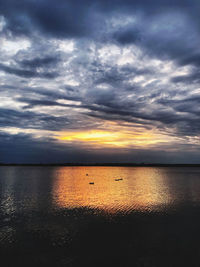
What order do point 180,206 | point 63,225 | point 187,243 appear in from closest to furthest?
1. point 187,243
2. point 63,225
3. point 180,206

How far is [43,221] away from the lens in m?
41.2

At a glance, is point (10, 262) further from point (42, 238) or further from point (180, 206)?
point (180, 206)

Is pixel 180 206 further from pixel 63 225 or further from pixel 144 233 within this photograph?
pixel 63 225

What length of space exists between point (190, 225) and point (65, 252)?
2516cm

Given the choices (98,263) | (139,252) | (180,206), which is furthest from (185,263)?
(180,206)

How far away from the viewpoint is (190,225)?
3909 cm

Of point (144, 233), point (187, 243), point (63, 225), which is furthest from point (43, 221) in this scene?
point (187, 243)

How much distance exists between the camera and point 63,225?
126ft

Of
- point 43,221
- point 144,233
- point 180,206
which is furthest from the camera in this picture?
point 180,206

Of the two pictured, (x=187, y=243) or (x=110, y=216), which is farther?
(x=110, y=216)

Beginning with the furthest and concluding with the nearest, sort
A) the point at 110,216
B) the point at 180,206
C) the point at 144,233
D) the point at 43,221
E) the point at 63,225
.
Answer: the point at 180,206, the point at 110,216, the point at 43,221, the point at 63,225, the point at 144,233

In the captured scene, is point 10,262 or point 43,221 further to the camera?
point 43,221

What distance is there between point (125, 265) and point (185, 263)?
7208 mm

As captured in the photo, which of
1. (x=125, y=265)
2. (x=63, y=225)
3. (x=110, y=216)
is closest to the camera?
(x=125, y=265)
